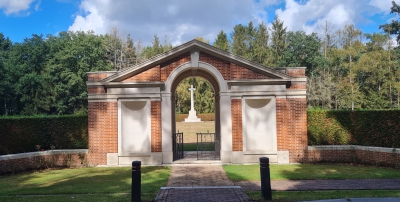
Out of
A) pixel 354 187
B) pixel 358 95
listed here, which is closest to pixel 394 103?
pixel 358 95

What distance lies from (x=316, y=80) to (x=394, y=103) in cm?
1084

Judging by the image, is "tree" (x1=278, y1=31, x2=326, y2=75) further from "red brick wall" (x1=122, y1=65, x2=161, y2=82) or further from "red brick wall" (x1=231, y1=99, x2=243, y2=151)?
"red brick wall" (x1=122, y1=65, x2=161, y2=82)

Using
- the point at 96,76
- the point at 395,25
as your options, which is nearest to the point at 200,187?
the point at 96,76

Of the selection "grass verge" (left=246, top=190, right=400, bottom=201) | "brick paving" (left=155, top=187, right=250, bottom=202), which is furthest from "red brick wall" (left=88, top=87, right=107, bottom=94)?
"grass verge" (left=246, top=190, right=400, bottom=201)

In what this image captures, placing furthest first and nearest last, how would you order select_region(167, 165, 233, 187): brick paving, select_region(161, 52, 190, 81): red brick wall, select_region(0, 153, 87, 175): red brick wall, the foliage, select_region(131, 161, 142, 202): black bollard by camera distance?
the foliage
select_region(161, 52, 190, 81): red brick wall
select_region(0, 153, 87, 175): red brick wall
select_region(167, 165, 233, 187): brick paving
select_region(131, 161, 142, 202): black bollard

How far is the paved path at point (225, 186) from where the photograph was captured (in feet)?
27.4

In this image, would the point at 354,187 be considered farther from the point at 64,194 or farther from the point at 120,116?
the point at 120,116

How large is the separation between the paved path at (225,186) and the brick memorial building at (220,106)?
310 centimetres

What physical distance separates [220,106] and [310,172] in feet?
16.1

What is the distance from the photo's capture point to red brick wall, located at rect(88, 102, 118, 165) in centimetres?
1472

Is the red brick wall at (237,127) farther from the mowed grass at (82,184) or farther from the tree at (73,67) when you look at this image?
the tree at (73,67)

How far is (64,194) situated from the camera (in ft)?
29.3

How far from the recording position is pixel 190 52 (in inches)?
587

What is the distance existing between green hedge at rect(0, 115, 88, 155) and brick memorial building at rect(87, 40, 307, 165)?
1.23 meters
